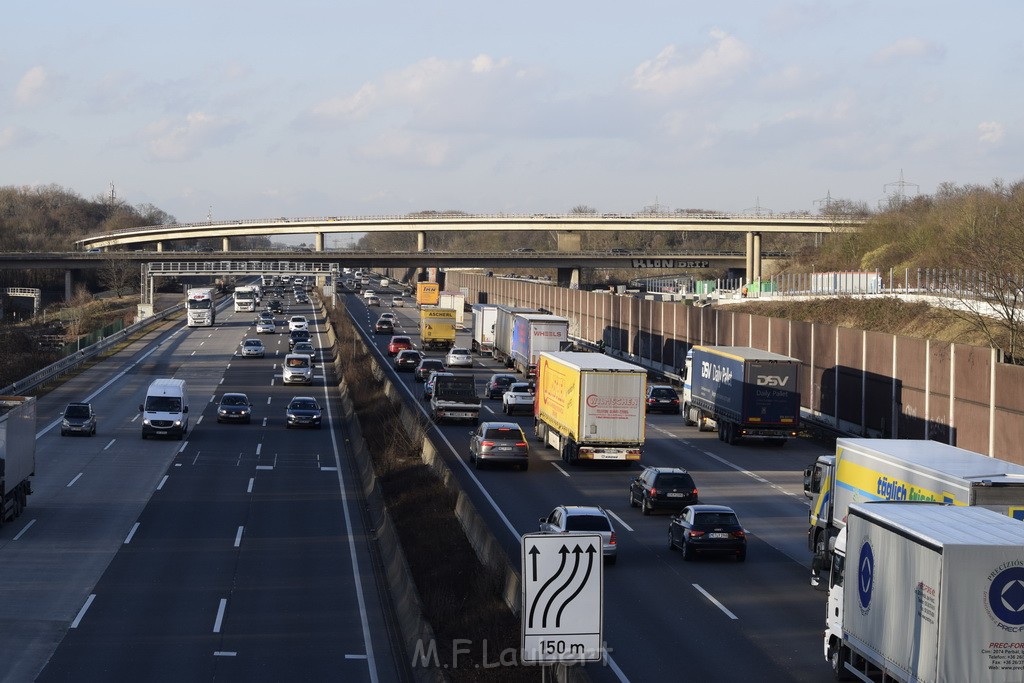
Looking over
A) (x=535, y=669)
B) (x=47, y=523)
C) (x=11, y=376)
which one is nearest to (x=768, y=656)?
(x=535, y=669)

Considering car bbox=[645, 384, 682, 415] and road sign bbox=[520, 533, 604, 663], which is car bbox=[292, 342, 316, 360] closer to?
car bbox=[645, 384, 682, 415]

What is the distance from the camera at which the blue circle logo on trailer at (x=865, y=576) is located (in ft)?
57.6

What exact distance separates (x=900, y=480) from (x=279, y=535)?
17491 millimetres

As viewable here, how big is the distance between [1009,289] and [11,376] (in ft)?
178

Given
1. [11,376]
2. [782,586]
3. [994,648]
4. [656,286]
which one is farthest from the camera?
[656,286]

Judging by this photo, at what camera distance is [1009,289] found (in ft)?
205

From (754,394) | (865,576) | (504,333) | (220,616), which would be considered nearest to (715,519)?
(220,616)

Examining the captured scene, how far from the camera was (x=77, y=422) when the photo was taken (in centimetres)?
5419

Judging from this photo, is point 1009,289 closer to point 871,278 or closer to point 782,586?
point 871,278

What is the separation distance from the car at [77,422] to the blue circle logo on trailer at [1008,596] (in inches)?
1791

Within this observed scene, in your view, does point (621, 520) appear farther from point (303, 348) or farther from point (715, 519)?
point (303, 348)

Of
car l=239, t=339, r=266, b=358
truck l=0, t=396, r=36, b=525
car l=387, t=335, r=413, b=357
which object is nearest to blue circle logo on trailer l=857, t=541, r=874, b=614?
truck l=0, t=396, r=36, b=525

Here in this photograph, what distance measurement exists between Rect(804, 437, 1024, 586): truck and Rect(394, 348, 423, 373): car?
2014 inches

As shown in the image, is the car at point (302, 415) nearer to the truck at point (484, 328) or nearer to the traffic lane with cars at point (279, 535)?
the traffic lane with cars at point (279, 535)
